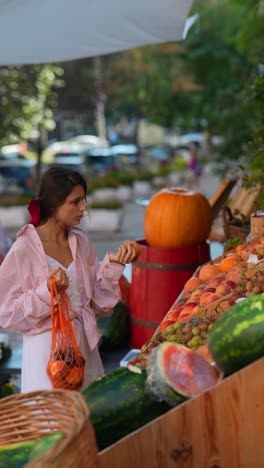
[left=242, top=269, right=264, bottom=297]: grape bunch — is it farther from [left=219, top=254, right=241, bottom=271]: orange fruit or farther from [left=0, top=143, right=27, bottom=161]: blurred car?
[left=0, top=143, right=27, bottom=161]: blurred car

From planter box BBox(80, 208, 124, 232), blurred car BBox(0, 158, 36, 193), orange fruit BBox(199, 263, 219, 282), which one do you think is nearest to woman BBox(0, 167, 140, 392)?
orange fruit BBox(199, 263, 219, 282)

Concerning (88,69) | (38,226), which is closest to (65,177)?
(38,226)

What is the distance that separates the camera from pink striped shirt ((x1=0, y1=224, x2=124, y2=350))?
Result: 4035 mm

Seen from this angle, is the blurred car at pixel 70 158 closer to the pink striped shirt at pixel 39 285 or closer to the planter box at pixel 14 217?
the planter box at pixel 14 217

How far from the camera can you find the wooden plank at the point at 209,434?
2453 mm

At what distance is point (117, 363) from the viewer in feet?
20.2

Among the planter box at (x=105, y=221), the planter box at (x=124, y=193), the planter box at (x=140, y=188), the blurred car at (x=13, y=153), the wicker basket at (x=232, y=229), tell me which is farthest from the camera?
the blurred car at (x=13, y=153)

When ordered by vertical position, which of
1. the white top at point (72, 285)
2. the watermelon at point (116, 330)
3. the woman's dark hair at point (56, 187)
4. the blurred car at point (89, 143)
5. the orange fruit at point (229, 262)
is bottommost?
the blurred car at point (89, 143)

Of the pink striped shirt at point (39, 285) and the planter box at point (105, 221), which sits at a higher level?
the pink striped shirt at point (39, 285)

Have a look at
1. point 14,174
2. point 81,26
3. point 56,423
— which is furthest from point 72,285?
point 14,174

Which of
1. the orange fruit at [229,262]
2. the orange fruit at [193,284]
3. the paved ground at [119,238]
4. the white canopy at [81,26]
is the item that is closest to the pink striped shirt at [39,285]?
the orange fruit at [193,284]

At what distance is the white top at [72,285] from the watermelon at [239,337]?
1.60 m

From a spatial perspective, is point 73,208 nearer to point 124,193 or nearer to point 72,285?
point 72,285

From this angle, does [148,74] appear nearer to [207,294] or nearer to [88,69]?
[88,69]
